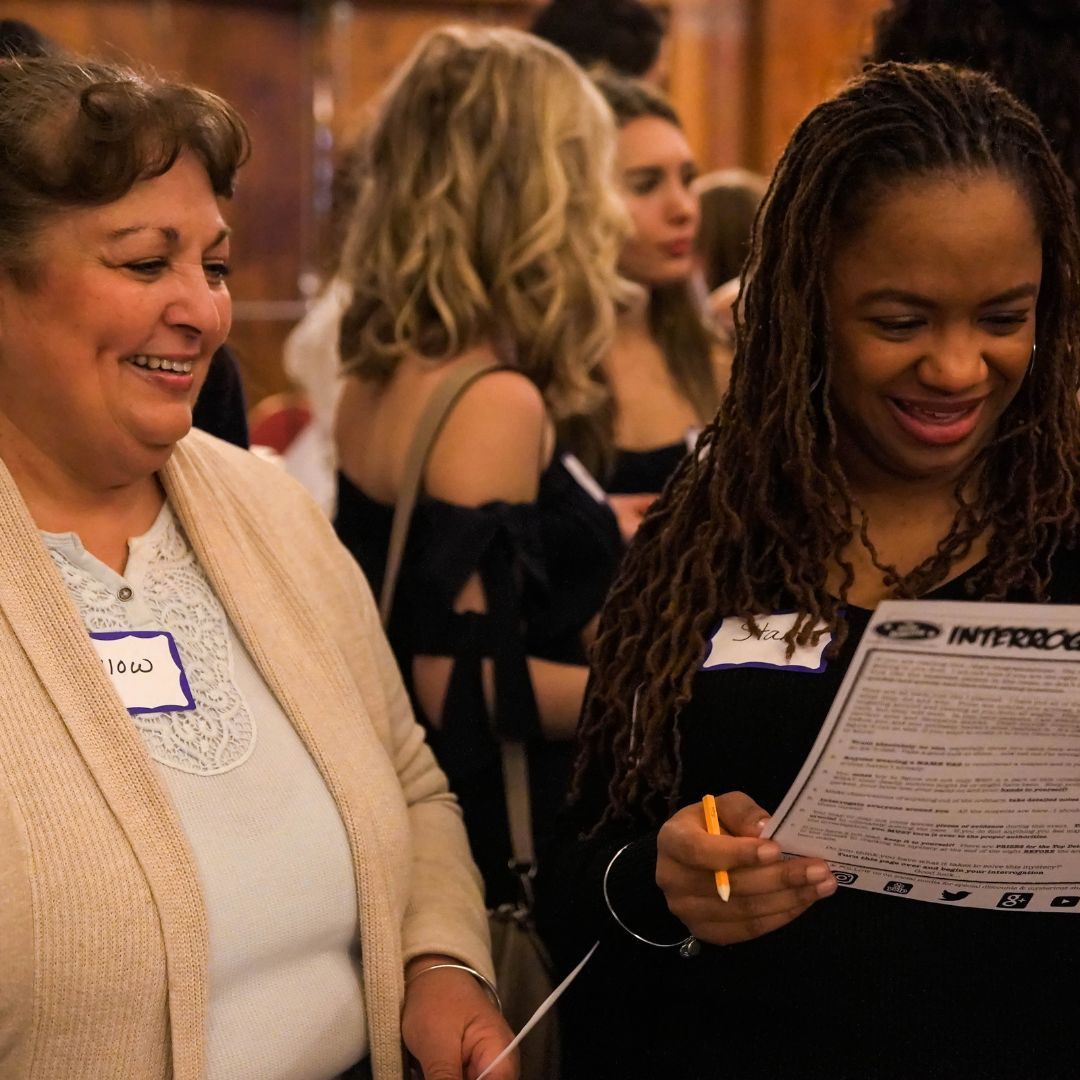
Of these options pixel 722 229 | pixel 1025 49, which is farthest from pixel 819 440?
pixel 722 229

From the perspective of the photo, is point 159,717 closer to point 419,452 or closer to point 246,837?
point 246,837

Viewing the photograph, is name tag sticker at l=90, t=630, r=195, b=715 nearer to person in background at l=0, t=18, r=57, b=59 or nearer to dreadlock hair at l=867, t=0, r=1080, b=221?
person in background at l=0, t=18, r=57, b=59

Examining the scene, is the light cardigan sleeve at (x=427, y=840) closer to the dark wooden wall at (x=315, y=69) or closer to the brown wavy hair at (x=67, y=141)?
the brown wavy hair at (x=67, y=141)

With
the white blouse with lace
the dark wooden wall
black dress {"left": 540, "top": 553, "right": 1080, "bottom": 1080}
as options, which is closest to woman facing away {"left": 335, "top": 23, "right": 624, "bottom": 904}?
the white blouse with lace

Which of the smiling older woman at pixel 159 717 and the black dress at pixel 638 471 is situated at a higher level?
the smiling older woman at pixel 159 717

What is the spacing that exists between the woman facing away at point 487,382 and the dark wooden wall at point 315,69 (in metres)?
4.23

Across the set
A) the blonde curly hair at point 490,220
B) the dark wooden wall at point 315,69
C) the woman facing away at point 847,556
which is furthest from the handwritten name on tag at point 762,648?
the dark wooden wall at point 315,69

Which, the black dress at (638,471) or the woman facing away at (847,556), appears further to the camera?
the black dress at (638,471)

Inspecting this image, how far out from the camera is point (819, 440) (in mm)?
1641

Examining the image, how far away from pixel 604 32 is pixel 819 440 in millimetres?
2212

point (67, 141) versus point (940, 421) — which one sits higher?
point (67, 141)

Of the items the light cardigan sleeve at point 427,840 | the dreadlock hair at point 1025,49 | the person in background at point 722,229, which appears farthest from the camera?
the person in background at point 722,229

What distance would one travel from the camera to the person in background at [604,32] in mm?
3557

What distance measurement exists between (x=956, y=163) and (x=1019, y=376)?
0.73 ft
